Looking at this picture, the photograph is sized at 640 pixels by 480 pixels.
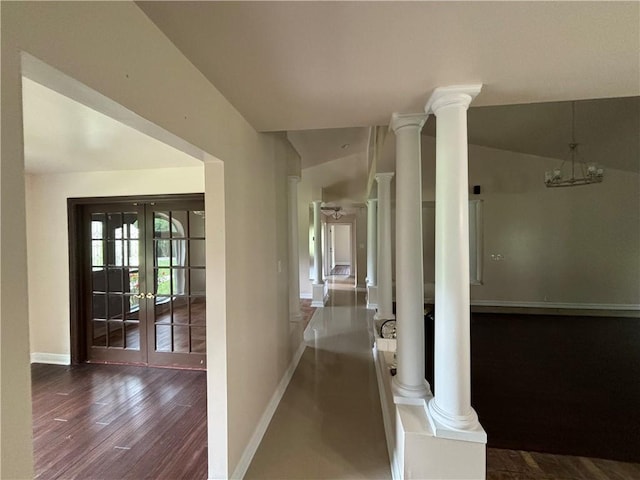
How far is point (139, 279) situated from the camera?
3584mm

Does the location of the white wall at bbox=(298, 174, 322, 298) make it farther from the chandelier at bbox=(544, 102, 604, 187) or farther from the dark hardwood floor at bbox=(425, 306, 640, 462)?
the chandelier at bbox=(544, 102, 604, 187)

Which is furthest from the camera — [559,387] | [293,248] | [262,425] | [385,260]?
[385,260]

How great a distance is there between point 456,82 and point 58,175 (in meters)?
4.56

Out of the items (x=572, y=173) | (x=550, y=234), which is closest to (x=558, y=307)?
(x=550, y=234)

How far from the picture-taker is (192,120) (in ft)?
4.62

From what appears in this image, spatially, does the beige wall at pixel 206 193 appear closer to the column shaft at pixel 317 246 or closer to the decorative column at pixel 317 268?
the decorative column at pixel 317 268

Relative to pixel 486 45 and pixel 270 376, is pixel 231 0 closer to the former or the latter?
pixel 486 45

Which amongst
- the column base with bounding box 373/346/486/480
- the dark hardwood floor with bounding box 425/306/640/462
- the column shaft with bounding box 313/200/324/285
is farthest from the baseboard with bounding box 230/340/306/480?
the column shaft with bounding box 313/200/324/285

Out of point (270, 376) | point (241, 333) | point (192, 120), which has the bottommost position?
point (270, 376)

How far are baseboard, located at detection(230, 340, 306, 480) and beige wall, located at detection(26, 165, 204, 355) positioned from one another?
2.92 m

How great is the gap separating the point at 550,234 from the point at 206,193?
724 cm

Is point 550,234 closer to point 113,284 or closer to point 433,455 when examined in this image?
point 433,455

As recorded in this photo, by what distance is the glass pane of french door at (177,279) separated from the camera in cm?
349

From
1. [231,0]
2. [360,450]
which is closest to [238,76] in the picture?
[231,0]
